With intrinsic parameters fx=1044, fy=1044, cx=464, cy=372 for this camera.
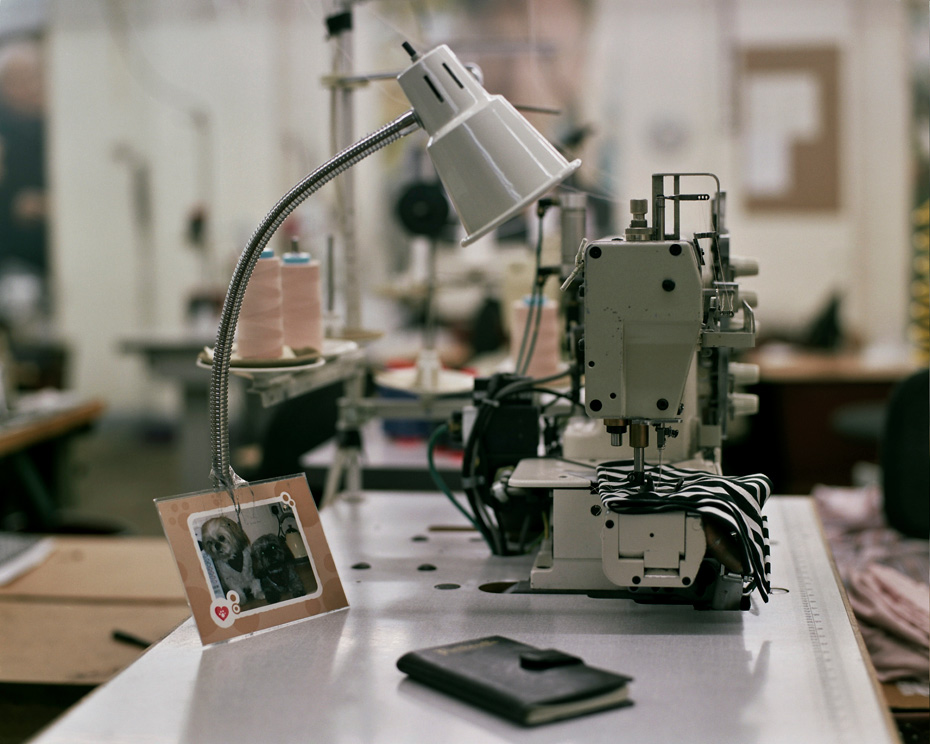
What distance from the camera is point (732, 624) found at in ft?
4.09

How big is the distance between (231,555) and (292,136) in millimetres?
5513

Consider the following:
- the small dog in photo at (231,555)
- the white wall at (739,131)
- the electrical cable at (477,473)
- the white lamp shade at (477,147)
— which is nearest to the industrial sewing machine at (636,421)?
the electrical cable at (477,473)

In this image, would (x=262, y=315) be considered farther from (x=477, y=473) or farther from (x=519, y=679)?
(x=519, y=679)

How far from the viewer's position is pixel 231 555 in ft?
4.10

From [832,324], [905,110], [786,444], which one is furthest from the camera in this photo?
[905,110]

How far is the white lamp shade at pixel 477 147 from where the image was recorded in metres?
1.13

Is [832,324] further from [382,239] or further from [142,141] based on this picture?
[142,141]

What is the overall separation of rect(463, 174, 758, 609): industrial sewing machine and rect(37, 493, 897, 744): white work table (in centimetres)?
6

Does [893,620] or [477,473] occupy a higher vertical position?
[477,473]

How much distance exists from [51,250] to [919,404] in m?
5.74

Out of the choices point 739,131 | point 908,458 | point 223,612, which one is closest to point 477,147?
point 223,612

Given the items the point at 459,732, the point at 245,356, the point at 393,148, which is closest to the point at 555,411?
the point at 245,356

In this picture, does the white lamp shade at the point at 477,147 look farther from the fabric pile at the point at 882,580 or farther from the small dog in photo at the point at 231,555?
the fabric pile at the point at 882,580

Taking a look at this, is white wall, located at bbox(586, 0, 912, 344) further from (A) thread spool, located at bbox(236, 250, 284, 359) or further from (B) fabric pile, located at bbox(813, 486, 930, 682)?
(A) thread spool, located at bbox(236, 250, 284, 359)
